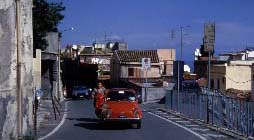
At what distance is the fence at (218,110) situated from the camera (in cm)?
2108

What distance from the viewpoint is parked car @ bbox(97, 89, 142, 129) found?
2602 cm

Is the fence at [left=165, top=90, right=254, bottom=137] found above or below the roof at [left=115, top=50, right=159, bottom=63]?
below

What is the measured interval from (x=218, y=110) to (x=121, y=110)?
3896 mm

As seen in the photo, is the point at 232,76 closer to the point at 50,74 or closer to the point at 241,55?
the point at 50,74

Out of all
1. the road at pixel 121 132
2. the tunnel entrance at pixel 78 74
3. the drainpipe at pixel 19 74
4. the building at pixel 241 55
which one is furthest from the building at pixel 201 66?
the drainpipe at pixel 19 74

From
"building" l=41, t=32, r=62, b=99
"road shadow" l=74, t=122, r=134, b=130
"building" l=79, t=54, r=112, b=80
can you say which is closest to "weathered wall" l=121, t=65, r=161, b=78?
"building" l=79, t=54, r=112, b=80

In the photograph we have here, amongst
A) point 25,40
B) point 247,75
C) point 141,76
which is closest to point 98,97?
point 25,40

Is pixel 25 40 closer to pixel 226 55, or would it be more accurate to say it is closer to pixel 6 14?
pixel 6 14

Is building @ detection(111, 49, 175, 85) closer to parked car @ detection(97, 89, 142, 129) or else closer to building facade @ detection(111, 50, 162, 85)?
building facade @ detection(111, 50, 162, 85)

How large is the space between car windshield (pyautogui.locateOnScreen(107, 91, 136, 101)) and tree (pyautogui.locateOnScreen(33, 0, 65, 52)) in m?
31.0

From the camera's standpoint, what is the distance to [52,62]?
2424 inches

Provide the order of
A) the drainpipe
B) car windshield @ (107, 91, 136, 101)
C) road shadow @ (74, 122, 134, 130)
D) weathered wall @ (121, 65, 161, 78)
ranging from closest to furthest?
the drainpipe < road shadow @ (74, 122, 134, 130) < car windshield @ (107, 91, 136, 101) < weathered wall @ (121, 65, 161, 78)

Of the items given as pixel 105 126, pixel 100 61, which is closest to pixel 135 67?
pixel 100 61

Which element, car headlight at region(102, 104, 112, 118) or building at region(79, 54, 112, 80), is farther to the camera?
building at region(79, 54, 112, 80)
